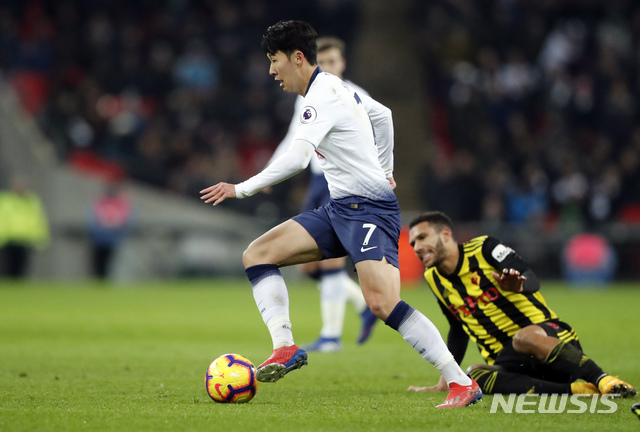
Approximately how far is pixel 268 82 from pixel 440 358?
687 inches

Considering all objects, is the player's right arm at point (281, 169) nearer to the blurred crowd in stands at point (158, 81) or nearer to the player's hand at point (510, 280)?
the player's hand at point (510, 280)

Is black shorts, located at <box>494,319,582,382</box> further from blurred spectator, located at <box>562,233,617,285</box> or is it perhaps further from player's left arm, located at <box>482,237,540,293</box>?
blurred spectator, located at <box>562,233,617,285</box>

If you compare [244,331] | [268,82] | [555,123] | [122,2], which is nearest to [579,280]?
[555,123]

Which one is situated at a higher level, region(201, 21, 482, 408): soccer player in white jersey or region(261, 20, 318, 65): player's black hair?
region(261, 20, 318, 65): player's black hair

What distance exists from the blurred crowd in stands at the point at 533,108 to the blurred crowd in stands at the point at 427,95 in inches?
1.3

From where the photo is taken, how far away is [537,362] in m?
5.95

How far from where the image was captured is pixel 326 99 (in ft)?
18.5

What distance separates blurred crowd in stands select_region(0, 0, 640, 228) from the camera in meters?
19.5

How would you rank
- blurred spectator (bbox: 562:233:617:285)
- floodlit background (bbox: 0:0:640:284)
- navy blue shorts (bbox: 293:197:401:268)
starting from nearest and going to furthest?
navy blue shorts (bbox: 293:197:401:268) < blurred spectator (bbox: 562:233:617:285) < floodlit background (bbox: 0:0:640:284)

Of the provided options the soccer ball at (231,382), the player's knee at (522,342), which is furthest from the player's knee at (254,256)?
the player's knee at (522,342)

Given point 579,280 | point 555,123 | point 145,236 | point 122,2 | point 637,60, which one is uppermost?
point 122,2

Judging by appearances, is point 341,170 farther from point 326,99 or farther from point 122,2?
point 122,2

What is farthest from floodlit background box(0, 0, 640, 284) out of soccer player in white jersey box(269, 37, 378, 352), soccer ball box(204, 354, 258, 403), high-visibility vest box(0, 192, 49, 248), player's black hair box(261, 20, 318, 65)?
soccer ball box(204, 354, 258, 403)

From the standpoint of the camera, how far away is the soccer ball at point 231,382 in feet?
18.2
